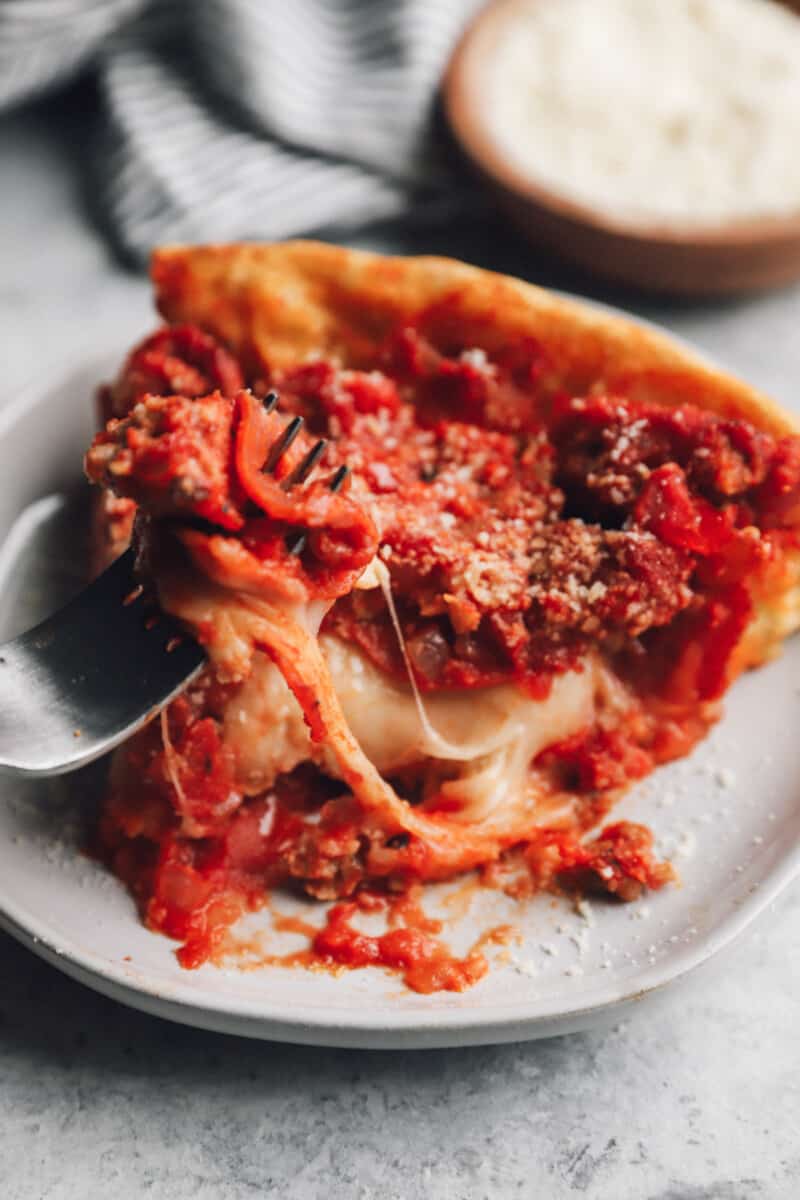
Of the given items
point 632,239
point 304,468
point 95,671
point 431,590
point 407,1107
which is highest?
point 304,468

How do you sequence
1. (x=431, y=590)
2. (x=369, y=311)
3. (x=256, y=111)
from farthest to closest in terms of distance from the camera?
(x=256, y=111) < (x=369, y=311) < (x=431, y=590)

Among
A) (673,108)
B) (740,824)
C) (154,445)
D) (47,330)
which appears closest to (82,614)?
(154,445)

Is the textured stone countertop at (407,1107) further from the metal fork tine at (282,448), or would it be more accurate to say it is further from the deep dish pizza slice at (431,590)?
the metal fork tine at (282,448)

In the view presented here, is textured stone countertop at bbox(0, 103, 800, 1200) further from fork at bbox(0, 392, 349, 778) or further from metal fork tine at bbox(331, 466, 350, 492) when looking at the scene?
metal fork tine at bbox(331, 466, 350, 492)

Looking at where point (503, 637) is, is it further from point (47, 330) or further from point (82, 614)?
point (47, 330)

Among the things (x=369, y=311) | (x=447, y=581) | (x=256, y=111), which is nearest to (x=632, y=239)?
(x=369, y=311)

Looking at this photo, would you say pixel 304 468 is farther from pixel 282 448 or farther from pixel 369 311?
pixel 369 311

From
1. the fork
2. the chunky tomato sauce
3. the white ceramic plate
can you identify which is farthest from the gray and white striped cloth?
the fork

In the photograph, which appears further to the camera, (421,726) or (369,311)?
(369,311)
